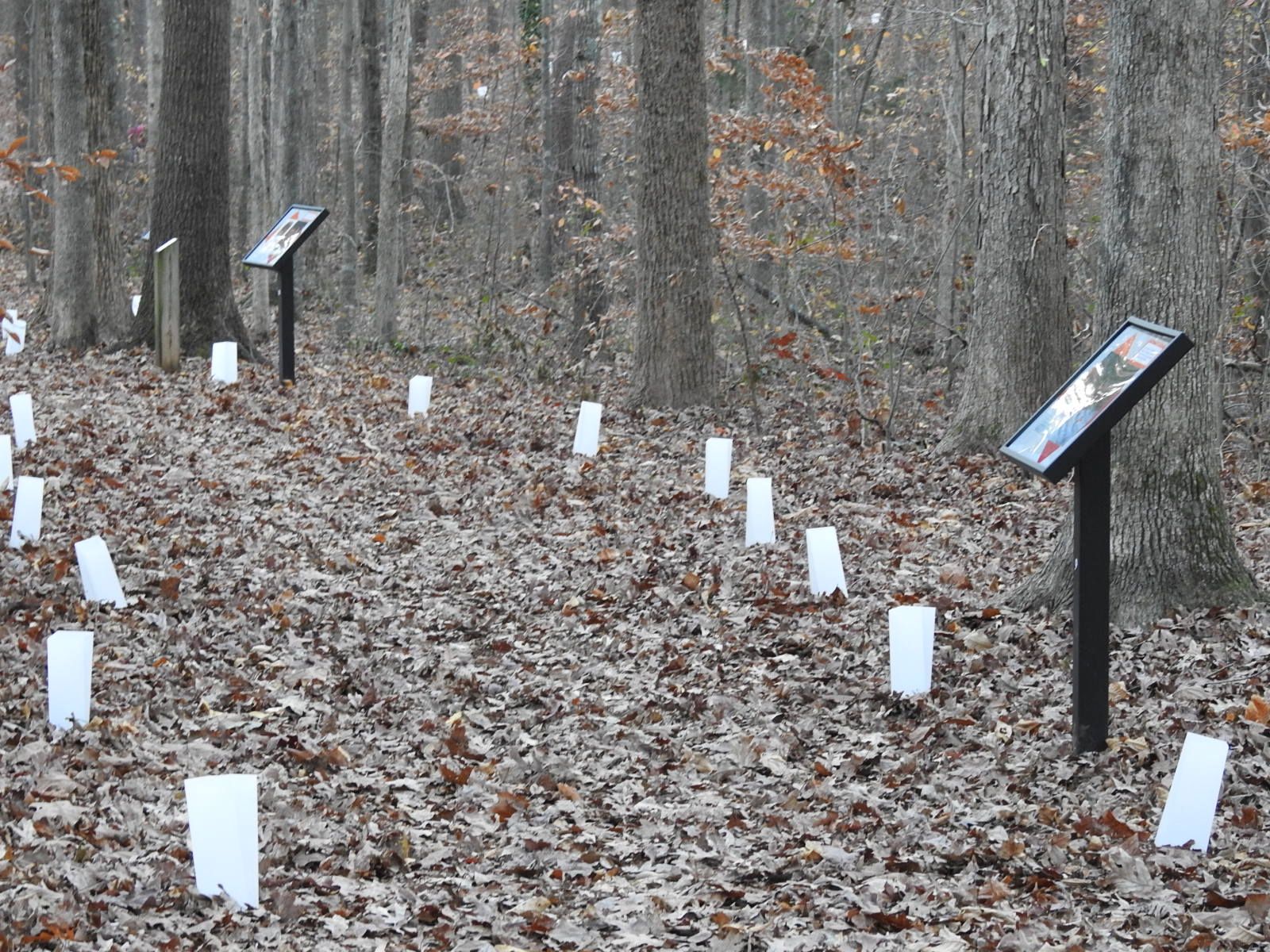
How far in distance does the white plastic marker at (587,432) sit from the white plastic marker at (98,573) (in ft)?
15.7

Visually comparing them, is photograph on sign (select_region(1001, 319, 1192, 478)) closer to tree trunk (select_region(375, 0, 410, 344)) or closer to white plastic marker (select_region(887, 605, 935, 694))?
white plastic marker (select_region(887, 605, 935, 694))

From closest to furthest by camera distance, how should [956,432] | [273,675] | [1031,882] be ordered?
[1031,882]
[273,675]
[956,432]

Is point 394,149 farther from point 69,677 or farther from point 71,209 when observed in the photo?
point 69,677

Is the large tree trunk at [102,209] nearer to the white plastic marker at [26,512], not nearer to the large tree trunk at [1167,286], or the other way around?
the white plastic marker at [26,512]

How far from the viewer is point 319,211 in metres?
13.4

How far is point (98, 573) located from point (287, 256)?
6.61 metres

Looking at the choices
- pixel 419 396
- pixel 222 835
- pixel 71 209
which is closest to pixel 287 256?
pixel 419 396

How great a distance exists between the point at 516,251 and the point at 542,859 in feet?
62.3

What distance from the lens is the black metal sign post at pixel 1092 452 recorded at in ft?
16.0

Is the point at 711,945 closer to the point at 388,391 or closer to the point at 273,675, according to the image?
the point at 273,675

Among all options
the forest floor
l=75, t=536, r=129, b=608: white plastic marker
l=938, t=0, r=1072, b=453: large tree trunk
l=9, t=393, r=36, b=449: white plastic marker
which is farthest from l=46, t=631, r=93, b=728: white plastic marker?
l=938, t=0, r=1072, b=453: large tree trunk

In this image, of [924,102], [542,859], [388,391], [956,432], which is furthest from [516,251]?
[542,859]

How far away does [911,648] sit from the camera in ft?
21.1

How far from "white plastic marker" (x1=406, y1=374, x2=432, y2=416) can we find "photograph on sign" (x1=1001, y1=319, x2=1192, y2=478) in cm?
832
